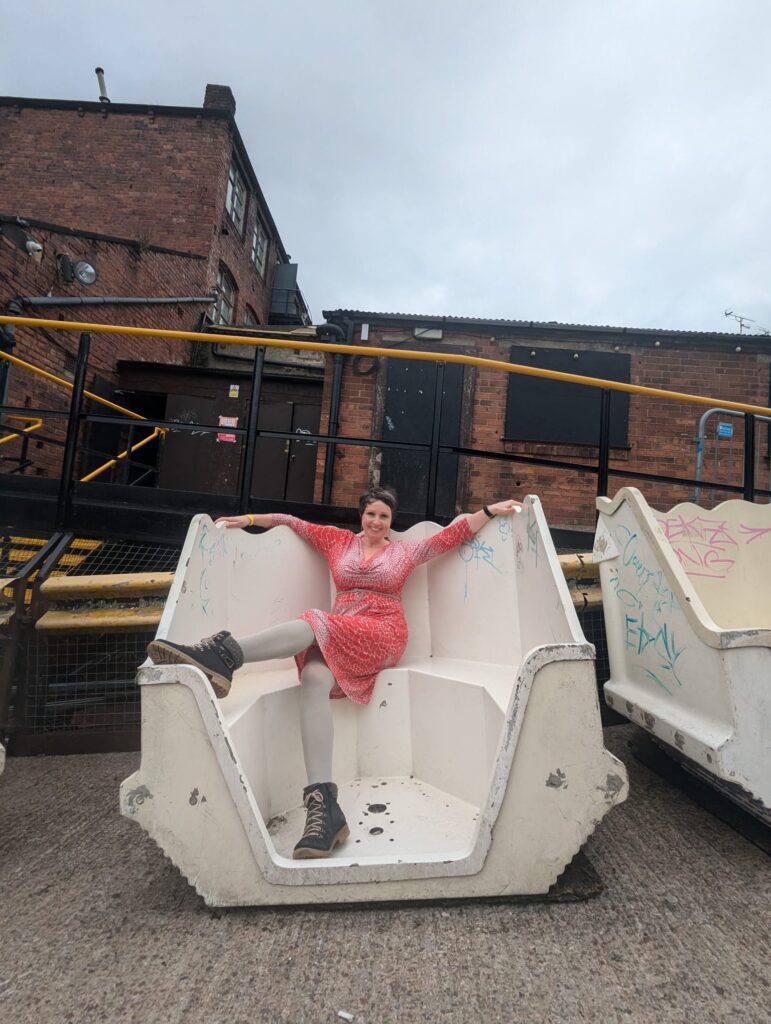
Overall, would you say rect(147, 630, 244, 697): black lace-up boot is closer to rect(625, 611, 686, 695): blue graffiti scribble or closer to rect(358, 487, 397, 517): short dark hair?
rect(358, 487, 397, 517): short dark hair

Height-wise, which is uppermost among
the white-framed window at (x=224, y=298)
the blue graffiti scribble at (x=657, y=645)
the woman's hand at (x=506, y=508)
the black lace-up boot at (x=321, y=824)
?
the white-framed window at (x=224, y=298)

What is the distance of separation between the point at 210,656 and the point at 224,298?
46.3ft

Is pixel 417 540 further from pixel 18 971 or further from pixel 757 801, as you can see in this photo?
pixel 18 971

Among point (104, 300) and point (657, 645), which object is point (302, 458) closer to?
point (104, 300)

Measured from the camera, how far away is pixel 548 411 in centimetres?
714

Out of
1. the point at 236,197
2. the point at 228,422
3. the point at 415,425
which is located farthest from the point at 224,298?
the point at 415,425

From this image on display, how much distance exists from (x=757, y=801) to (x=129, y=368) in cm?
993

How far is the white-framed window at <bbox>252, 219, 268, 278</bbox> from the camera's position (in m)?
16.1

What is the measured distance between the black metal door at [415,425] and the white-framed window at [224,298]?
25.5 ft

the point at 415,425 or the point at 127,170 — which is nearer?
the point at 415,425

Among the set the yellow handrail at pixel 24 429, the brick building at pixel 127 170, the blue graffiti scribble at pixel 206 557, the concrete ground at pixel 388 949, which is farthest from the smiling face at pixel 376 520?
the brick building at pixel 127 170

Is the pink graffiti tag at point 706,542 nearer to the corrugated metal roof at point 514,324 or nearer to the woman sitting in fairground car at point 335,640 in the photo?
the woman sitting in fairground car at point 335,640

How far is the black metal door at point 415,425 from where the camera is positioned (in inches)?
277

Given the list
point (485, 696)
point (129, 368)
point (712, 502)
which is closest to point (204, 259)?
point (129, 368)
